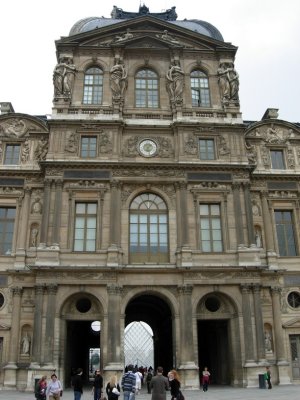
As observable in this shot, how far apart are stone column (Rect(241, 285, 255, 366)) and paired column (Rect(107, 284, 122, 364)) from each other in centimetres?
726

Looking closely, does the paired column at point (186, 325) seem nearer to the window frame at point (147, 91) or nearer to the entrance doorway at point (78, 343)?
the entrance doorway at point (78, 343)

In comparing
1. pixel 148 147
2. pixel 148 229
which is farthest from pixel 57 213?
pixel 148 147

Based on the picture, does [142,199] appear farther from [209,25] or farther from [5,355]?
[209,25]

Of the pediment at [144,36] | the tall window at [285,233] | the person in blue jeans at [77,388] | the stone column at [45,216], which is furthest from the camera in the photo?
the pediment at [144,36]

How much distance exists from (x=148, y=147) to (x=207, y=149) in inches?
158

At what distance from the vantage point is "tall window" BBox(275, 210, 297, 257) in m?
30.7

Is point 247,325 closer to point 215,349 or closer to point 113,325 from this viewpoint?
point 215,349

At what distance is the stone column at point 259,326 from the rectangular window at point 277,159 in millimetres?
9614

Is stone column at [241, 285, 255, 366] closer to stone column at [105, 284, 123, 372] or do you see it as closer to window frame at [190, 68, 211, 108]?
stone column at [105, 284, 123, 372]

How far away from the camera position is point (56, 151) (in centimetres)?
2983

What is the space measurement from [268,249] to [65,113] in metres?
16.4

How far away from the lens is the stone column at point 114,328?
25.4 meters

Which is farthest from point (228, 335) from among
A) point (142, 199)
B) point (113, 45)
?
point (113, 45)

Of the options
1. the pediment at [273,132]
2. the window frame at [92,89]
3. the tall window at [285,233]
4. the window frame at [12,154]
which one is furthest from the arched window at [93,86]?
the tall window at [285,233]
